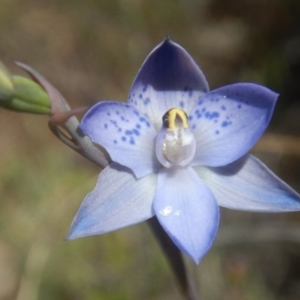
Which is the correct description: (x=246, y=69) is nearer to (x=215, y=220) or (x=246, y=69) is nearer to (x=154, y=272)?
(x=154, y=272)

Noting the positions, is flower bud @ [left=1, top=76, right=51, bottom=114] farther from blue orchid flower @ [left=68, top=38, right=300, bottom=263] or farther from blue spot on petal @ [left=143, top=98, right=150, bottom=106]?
blue spot on petal @ [left=143, top=98, right=150, bottom=106]

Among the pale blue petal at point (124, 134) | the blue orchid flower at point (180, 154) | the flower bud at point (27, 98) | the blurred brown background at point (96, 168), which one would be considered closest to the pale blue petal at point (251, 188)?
the blue orchid flower at point (180, 154)

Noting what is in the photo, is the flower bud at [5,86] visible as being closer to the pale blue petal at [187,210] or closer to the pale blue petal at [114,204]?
the pale blue petal at [114,204]

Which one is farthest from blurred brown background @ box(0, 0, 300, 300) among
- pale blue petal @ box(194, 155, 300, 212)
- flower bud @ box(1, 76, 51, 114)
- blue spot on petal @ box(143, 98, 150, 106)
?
flower bud @ box(1, 76, 51, 114)

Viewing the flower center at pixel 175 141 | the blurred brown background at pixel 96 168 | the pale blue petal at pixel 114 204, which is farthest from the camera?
the blurred brown background at pixel 96 168

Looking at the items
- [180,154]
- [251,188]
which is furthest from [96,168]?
[251,188]
